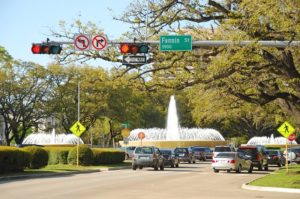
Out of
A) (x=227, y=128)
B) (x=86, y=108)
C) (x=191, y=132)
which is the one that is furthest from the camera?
(x=227, y=128)

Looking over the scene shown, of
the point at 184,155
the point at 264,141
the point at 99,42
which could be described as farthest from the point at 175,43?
the point at 264,141

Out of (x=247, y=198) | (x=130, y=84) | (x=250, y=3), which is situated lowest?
(x=247, y=198)

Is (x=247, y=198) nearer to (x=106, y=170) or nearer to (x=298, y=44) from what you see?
(x=298, y=44)

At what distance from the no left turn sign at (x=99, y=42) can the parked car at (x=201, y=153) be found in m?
37.8

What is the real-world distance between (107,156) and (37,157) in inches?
415

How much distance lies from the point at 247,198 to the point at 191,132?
51.2 metres

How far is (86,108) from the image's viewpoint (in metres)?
77.1

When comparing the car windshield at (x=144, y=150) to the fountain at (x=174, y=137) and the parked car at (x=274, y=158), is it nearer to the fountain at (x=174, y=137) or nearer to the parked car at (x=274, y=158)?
the parked car at (x=274, y=158)

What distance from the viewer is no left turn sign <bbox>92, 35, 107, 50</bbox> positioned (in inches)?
834

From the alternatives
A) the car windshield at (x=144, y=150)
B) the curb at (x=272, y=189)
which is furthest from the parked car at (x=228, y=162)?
the curb at (x=272, y=189)

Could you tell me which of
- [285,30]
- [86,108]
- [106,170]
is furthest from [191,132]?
[285,30]

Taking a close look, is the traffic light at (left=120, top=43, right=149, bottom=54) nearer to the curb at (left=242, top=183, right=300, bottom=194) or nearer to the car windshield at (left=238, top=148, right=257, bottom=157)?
the curb at (left=242, top=183, right=300, bottom=194)

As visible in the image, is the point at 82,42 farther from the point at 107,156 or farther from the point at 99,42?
the point at 107,156

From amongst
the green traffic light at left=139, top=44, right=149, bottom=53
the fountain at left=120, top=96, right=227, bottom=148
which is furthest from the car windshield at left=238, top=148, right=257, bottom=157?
the fountain at left=120, top=96, right=227, bottom=148
